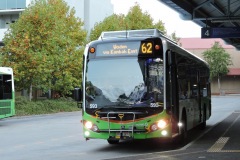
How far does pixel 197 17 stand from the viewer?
2250 cm

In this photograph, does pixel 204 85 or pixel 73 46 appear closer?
pixel 204 85

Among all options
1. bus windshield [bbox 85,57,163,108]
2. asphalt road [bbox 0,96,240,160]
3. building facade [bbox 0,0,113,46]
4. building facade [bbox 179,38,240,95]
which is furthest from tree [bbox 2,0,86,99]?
building facade [bbox 179,38,240,95]

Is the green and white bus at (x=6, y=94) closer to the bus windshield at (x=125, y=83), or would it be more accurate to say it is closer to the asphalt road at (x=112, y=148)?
the asphalt road at (x=112, y=148)

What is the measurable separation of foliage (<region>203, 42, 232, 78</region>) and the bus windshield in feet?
229

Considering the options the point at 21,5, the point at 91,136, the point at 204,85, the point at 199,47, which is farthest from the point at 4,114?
the point at 199,47

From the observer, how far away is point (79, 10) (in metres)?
61.8

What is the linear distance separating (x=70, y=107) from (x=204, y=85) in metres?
20.5

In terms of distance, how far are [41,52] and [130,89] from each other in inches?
922

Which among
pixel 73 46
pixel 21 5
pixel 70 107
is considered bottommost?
pixel 70 107

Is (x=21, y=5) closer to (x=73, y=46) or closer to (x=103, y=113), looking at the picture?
(x=73, y=46)

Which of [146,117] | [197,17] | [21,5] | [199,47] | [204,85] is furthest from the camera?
[199,47]

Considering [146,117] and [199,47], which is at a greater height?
[199,47]

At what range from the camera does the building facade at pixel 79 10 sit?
54000mm

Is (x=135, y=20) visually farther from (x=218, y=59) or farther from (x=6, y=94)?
(x=6, y=94)
